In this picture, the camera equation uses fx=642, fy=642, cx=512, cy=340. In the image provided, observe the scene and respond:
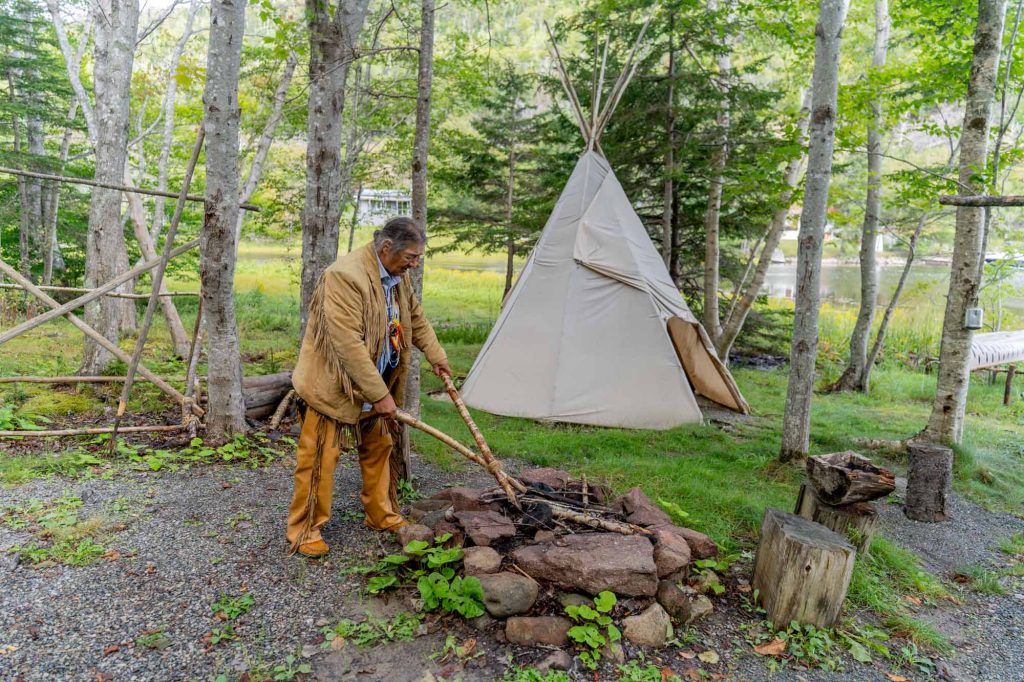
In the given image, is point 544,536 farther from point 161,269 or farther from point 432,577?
point 161,269

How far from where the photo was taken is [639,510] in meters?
3.33

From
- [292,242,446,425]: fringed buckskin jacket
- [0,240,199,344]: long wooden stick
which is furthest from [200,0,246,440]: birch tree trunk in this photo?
[292,242,446,425]: fringed buckskin jacket

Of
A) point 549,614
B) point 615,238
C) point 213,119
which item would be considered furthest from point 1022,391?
point 213,119

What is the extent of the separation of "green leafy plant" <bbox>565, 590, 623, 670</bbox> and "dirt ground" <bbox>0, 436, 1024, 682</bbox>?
0.25 ft

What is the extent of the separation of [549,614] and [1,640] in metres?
2.06

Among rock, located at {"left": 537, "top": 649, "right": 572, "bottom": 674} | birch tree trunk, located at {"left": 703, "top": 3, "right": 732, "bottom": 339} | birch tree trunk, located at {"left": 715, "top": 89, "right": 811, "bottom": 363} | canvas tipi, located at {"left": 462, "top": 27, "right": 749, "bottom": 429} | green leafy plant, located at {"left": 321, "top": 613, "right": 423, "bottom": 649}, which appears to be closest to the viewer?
rock, located at {"left": 537, "top": 649, "right": 572, "bottom": 674}

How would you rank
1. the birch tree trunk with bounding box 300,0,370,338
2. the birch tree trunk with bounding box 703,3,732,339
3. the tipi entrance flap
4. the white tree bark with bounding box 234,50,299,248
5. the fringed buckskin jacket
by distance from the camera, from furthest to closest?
the birch tree trunk with bounding box 703,3,732,339 < the white tree bark with bounding box 234,50,299,248 < the tipi entrance flap < the birch tree trunk with bounding box 300,0,370,338 < the fringed buckskin jacket

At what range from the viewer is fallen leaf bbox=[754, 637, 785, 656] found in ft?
8.63

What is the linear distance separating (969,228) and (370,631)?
205 inches

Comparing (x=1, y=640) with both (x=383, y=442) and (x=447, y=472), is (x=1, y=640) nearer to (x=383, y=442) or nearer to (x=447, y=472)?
(x=383, y=442)

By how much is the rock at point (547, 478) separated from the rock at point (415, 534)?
0.76 meters

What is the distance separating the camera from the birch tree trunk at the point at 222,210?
4137 millimetres

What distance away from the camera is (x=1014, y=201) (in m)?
3.36

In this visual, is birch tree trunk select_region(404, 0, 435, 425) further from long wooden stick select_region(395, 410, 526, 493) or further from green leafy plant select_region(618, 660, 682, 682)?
green leafy plant select_region(618, 660, 682, 682)
